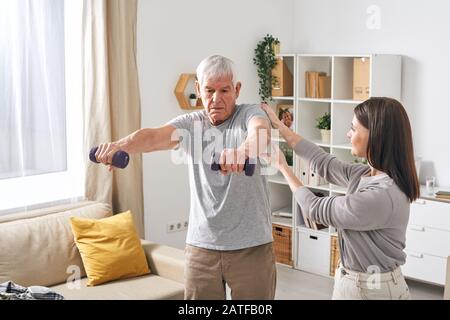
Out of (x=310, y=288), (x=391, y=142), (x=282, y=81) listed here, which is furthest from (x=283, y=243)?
(x=391, y=142)

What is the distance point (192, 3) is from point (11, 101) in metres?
1.62

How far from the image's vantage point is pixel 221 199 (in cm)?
254

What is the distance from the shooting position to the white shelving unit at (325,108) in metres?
5.02

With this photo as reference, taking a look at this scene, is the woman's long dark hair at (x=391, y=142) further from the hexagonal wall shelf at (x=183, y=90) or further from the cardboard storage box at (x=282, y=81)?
the cardboard storage box at (x=282, y=81)

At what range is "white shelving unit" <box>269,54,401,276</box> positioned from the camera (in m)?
5.02

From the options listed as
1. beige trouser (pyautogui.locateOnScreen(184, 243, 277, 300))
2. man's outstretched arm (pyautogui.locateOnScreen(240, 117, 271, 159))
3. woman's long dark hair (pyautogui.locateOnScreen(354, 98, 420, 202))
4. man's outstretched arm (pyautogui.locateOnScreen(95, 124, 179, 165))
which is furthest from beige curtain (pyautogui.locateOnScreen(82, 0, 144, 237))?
woman's long dark hair (pyautogui.locateOnScreen(354, 98, 420, 202))

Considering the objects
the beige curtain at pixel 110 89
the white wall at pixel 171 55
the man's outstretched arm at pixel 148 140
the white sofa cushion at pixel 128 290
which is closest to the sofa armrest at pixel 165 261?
the white sofa cushion at pixel 128 290

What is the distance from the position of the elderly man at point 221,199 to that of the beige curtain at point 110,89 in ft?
6.21

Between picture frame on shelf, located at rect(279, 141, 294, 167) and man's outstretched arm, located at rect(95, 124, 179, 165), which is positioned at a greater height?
man's outstretched arm, located at rect(95, 124, 179, 165)

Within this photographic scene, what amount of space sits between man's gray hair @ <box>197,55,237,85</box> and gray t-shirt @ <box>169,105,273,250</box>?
15 centimetres

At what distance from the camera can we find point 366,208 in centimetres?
213

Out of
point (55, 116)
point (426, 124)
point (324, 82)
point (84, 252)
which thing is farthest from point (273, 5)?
point (84, 252)

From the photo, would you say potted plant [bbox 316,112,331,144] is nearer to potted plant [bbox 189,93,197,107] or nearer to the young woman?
potted plant [bbox 189,93,197,107]

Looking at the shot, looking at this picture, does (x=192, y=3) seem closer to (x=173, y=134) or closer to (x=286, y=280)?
(x=286, y=280)
